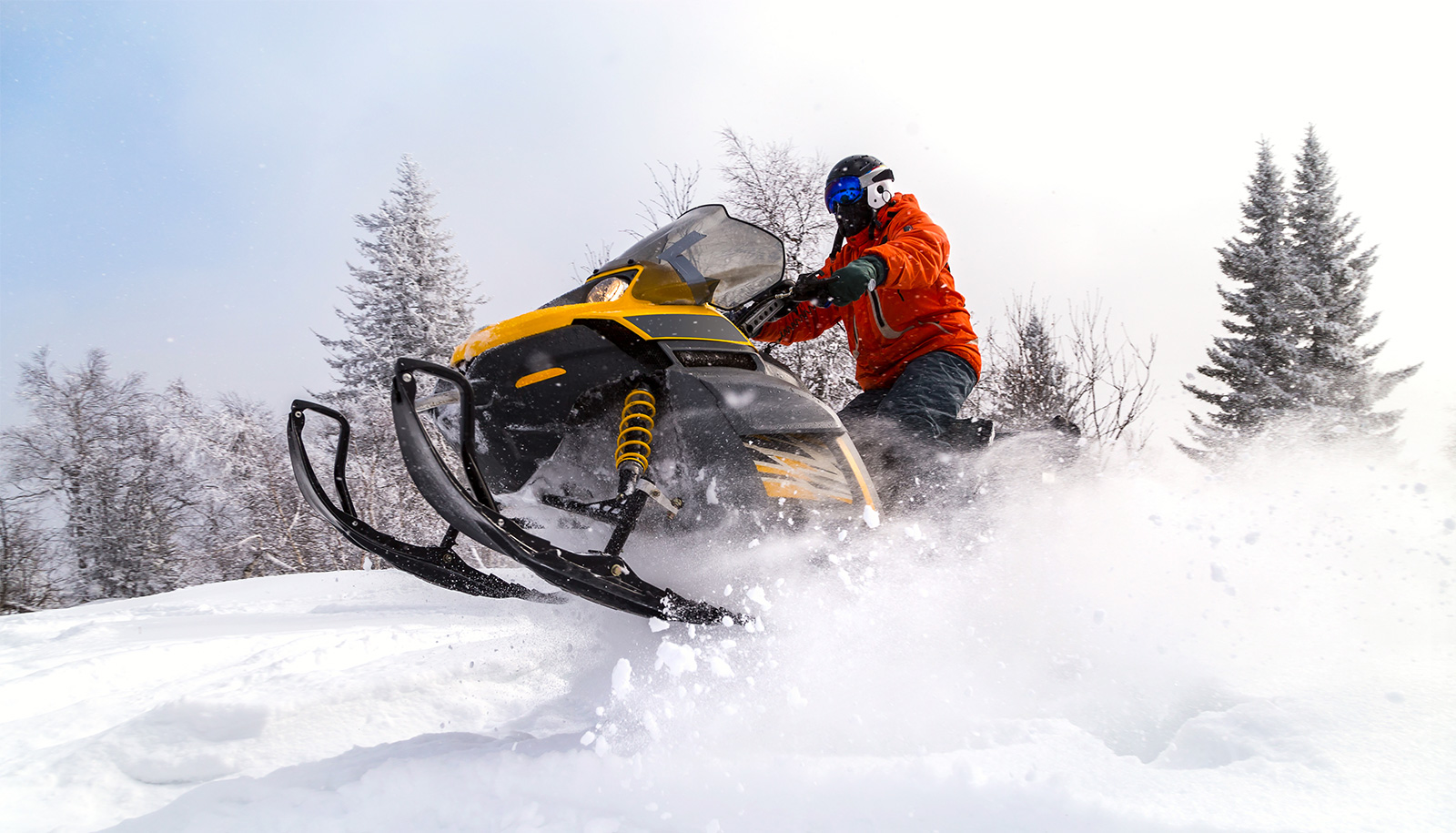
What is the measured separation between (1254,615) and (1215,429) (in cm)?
1622

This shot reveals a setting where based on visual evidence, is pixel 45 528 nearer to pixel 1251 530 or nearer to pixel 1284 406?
pixel 1251 530

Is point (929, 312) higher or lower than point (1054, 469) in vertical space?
higher

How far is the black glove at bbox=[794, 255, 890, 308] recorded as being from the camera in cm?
239

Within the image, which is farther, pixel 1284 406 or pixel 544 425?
pixel 1284 406

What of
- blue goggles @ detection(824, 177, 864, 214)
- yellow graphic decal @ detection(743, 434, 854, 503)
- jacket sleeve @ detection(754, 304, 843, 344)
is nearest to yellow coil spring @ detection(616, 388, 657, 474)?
yellow graphic decal @ detection(743, 434, 854, 503)

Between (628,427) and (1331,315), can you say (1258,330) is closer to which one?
(1331,315)

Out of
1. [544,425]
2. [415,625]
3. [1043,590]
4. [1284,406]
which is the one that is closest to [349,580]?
[415,625]

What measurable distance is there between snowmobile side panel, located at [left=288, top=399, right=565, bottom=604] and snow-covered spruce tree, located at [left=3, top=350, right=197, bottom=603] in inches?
909

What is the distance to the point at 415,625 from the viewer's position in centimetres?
392

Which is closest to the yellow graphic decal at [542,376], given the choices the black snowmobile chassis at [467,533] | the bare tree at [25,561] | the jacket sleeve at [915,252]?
the black snowmobile chassis at [467,533]

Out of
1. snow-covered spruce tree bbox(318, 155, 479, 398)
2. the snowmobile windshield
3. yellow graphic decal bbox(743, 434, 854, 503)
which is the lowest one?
yellow graphic decal bbox(743, 434, 854, 503)

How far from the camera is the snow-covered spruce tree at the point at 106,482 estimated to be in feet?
66.8

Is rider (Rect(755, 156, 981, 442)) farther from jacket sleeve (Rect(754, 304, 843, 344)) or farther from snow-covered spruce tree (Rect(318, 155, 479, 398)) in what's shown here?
snow-covered spruce tree (Rect(318, 155, 479, 398))

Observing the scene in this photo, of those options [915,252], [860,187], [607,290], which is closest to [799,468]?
[607,290]
